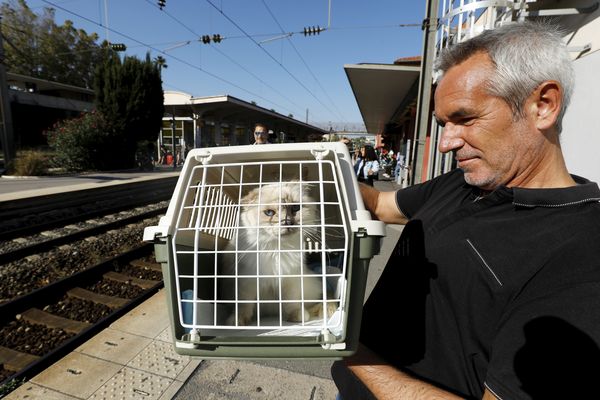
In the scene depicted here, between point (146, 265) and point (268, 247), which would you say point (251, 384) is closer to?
point (268, 247)

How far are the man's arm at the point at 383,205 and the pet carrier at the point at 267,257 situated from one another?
194 mm

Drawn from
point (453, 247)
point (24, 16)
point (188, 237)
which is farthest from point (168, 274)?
point (24, 16)

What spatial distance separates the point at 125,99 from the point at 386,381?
21700 millimetres

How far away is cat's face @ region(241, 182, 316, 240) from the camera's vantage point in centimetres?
140

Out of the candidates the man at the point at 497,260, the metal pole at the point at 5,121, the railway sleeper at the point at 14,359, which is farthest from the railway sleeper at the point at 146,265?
the metal pole at the point at 5,121

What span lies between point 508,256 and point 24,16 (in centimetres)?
5077

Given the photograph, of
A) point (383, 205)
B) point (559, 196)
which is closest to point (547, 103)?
point (559, 196)

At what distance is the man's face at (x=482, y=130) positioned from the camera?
987mm

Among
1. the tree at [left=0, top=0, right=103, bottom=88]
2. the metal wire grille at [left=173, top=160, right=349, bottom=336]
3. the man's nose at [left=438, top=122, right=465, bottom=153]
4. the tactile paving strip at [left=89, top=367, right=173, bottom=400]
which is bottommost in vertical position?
the tactile paving strip at [left=89, top=367, right=173, bottom=400]

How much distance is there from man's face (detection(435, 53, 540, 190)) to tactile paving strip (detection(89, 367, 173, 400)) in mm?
2160

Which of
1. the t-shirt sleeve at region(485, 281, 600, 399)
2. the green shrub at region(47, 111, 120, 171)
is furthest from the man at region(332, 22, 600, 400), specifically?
the green shrub at region(47, 111, 120, 171)

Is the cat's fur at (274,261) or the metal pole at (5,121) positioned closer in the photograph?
the cat's fur at (274,261)

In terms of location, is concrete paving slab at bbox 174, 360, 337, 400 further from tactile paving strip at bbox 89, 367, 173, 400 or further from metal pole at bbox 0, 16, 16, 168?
metal pole at bbox 0, 16, 16, 168

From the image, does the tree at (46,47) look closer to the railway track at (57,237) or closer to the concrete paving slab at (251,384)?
the railway track at (57,237)
